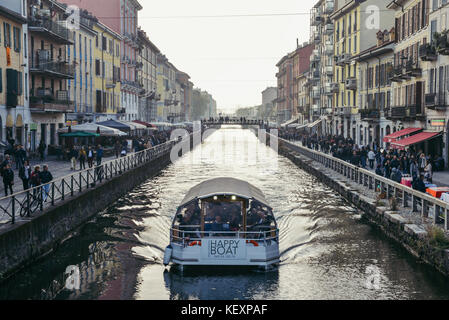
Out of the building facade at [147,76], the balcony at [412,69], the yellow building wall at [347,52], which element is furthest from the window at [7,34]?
the building facade at [147,76]

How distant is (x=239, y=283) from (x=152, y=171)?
29.8 metres

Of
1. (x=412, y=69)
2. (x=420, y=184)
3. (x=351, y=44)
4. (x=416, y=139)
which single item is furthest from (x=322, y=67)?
(x=420, y=184)

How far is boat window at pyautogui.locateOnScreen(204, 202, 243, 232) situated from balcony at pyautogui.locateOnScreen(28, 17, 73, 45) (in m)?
29.2

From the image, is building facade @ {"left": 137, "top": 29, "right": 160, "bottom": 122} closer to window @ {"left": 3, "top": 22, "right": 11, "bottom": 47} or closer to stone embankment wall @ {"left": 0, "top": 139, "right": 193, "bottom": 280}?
window @ {"left": 3, "top": 22, "right": 11, "bottom": 47}

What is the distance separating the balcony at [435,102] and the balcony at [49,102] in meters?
26.0

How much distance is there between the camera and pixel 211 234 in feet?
54.6

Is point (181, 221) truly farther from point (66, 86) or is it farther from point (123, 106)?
point (123, 106)

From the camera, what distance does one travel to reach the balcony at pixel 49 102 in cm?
4219

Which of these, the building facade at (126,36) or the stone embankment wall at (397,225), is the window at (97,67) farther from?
the stone embankment wall at (397,225)

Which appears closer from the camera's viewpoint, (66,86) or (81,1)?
(66,86)

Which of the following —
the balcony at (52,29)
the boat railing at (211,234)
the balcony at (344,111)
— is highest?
the balcony at (52,29)

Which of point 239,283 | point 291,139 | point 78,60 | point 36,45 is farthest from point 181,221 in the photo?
point 291,139
